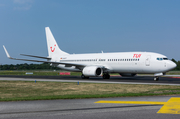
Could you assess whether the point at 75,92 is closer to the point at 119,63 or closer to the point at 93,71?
the point at 93,71

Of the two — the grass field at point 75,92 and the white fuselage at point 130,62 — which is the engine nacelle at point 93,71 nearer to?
the white fuselage at point 130,62

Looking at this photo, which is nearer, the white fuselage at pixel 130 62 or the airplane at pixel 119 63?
the white fuselage at pixel 130 62

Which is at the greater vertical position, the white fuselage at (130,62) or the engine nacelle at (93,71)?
the white fuselage at (130,62)

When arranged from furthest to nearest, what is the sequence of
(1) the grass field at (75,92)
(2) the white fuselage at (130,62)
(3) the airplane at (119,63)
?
(3) the airplane at (119,63) → (2) the white fuselage at (130,62) → (1) the grass field at (75,92)

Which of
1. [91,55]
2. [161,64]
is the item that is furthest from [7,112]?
[91,55]

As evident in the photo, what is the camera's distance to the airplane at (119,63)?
31109mm

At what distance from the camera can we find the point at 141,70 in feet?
107

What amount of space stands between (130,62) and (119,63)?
76.9 inches

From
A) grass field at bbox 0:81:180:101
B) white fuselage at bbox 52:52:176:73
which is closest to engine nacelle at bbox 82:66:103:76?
white fuselage at bbox 52:52:176:73

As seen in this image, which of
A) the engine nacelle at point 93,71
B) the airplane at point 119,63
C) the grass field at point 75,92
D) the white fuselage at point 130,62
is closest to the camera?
the grass field at point 75,92

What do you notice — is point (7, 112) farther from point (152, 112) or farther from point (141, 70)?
point (141, 70)

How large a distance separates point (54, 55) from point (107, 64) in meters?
13.4

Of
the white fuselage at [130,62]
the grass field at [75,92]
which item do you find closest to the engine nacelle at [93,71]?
the white fuselage at [130,62]

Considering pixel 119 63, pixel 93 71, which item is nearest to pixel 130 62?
pixel 119 63
